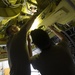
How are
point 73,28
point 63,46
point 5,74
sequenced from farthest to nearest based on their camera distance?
1. point 5,74
2. point 73,28
3. point 63,46

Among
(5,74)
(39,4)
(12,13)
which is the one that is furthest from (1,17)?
(5,74)

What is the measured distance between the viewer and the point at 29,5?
291 centimetres

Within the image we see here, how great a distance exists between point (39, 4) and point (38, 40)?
0.57 meters

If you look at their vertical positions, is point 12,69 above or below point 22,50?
below

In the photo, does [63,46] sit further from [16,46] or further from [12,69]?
[12,69]

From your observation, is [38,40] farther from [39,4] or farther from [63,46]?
[39,4]

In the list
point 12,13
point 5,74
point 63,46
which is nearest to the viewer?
point 63,46

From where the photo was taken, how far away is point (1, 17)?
292 centimetres

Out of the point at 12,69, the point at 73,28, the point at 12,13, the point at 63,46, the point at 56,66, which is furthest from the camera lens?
the point at 12,13

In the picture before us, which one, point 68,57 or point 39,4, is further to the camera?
point 39,4

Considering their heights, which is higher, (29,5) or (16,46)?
(29,5)

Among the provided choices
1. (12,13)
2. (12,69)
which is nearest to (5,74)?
(12,13)

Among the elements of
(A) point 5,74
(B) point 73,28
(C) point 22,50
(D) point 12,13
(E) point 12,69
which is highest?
(D) point 12,13

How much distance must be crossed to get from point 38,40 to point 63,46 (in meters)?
0.30
